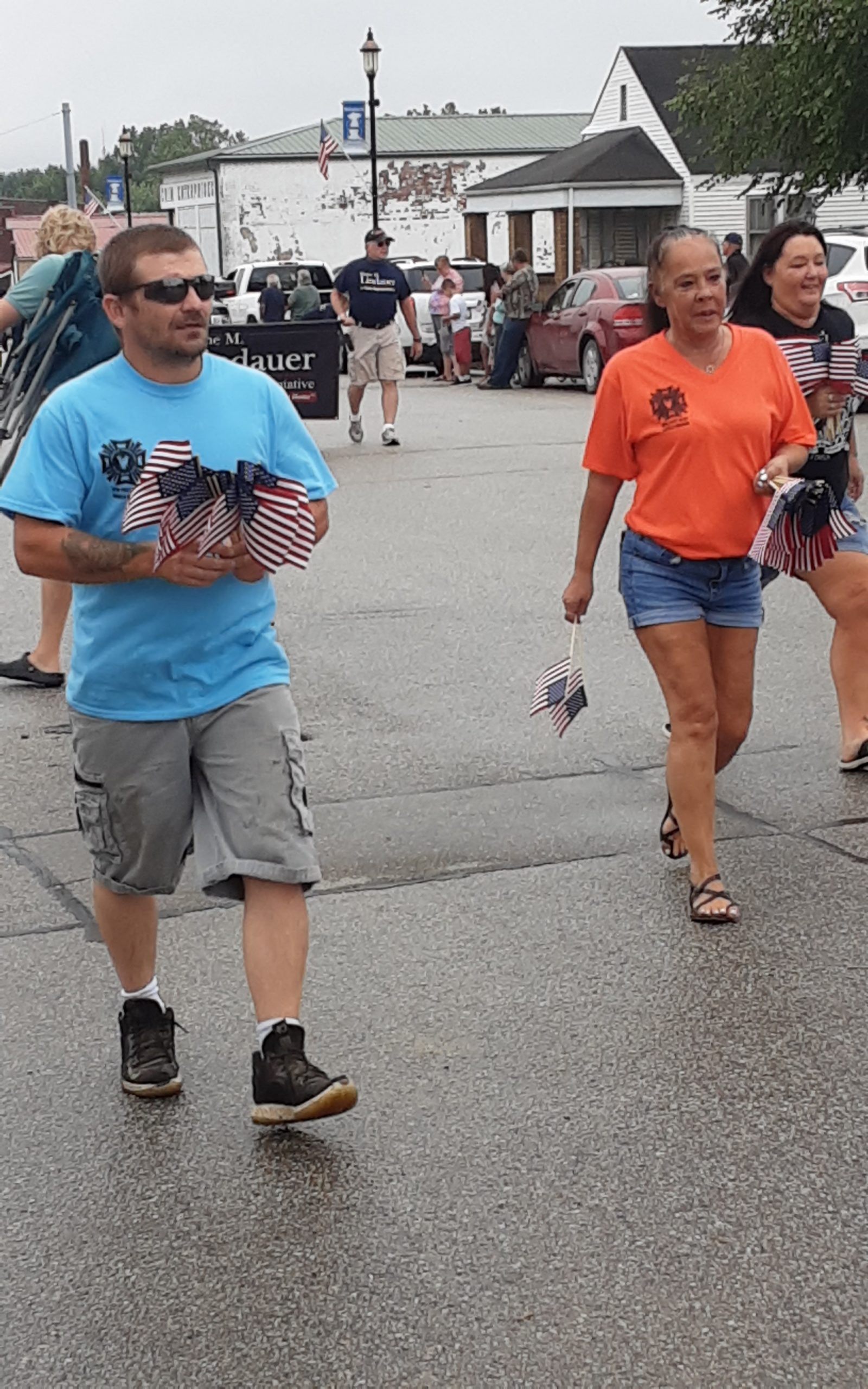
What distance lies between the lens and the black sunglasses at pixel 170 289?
3957 millimetres

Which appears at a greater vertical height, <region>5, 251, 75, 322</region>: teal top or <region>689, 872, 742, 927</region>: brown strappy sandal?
<region>5, 251, 75, 322</region>: teal top

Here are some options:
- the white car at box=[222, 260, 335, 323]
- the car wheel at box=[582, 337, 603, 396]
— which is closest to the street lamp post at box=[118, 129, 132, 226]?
the white car at box=[222, 260, 335, 323]

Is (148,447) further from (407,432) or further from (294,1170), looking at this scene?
(407,432)

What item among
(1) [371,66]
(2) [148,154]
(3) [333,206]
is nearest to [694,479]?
(1) [371,66]

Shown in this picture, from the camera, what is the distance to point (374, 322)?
18.4 metres

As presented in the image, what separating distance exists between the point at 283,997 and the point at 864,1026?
1.47 m

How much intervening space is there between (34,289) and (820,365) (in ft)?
10.6

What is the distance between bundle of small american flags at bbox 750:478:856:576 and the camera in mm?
5379

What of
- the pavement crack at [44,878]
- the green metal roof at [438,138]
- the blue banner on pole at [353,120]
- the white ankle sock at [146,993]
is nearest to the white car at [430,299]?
the blue banner on pole at [353,120]

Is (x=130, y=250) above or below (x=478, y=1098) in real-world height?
above

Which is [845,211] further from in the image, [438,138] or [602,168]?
[438,138]

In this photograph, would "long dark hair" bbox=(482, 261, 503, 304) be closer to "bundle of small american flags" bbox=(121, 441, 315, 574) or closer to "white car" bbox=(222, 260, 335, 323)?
"white car" bbox=(222, 260, 335, 323)

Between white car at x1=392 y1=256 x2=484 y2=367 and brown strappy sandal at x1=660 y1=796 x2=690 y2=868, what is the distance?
23.7 m

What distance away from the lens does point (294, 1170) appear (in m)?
3.97
